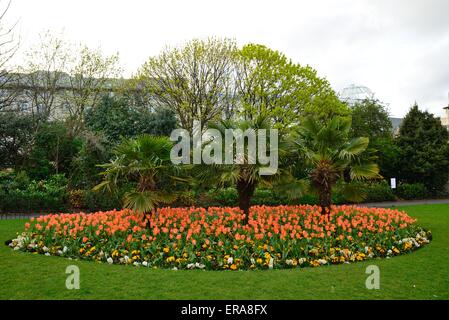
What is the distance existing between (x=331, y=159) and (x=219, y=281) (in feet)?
17.0

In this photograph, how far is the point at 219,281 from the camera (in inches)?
216

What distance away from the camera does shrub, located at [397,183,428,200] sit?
870 inches

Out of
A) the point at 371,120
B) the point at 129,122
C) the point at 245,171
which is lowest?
the point at 245,171

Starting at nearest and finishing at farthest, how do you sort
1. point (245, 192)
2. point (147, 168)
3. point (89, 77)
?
1. point (147, 168)
2. point (245, 192)
3. point (89, 77)

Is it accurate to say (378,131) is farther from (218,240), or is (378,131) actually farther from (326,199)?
(218,240)

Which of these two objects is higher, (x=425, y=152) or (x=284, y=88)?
(x=284, y=88)

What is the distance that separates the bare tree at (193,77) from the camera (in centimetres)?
2427

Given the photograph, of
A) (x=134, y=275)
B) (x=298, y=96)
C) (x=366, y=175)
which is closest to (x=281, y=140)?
(x=366, y=175)

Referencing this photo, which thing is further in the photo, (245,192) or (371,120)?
(371,120)

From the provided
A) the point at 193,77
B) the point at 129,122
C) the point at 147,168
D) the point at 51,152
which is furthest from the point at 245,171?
the point at 193,77

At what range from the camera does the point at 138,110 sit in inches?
762

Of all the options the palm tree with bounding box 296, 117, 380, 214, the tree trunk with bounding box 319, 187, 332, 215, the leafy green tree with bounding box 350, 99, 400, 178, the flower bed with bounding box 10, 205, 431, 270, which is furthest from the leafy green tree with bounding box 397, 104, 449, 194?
the tree trunk with bounding box 319, 187, 332, 215

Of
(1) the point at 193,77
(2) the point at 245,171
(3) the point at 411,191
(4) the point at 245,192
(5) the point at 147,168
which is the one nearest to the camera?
(5) the point at 147,168
